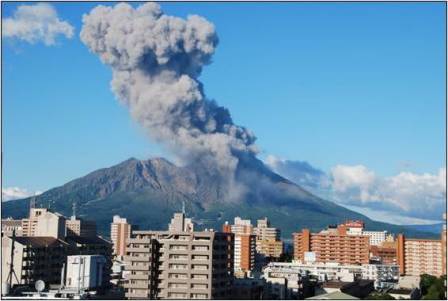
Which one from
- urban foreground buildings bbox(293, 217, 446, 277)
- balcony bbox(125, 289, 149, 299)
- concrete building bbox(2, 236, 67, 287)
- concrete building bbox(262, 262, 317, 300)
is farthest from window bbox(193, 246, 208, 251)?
urban foreground buildings bbox(293, 217, 446, 277)

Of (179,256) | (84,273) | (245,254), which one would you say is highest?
(179,256)

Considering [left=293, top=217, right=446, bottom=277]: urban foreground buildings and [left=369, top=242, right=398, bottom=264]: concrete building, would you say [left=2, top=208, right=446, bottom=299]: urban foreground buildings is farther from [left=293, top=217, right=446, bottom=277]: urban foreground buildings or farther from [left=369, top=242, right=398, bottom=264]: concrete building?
[left=369, top=242, right=398, bottom=264]: concrete building

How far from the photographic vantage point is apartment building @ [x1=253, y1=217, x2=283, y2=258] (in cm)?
4222

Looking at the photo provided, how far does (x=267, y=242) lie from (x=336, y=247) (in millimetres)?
7360

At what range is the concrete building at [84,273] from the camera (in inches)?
678

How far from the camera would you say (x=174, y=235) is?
18516mm

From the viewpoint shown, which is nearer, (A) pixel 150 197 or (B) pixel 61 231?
(B) pixel 61 231

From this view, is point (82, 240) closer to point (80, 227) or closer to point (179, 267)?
point (179, 267)

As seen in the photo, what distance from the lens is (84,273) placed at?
17.3 meters

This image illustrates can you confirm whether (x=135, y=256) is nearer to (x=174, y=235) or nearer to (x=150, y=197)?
(x=174, y=235)

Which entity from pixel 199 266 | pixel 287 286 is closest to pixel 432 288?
pixel 287 286

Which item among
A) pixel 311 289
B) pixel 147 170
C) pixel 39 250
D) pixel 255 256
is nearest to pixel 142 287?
pixel 39 250

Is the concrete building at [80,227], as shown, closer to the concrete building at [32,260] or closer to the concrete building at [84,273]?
the concrete building at [32,260]

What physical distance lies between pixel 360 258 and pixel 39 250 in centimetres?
2082
